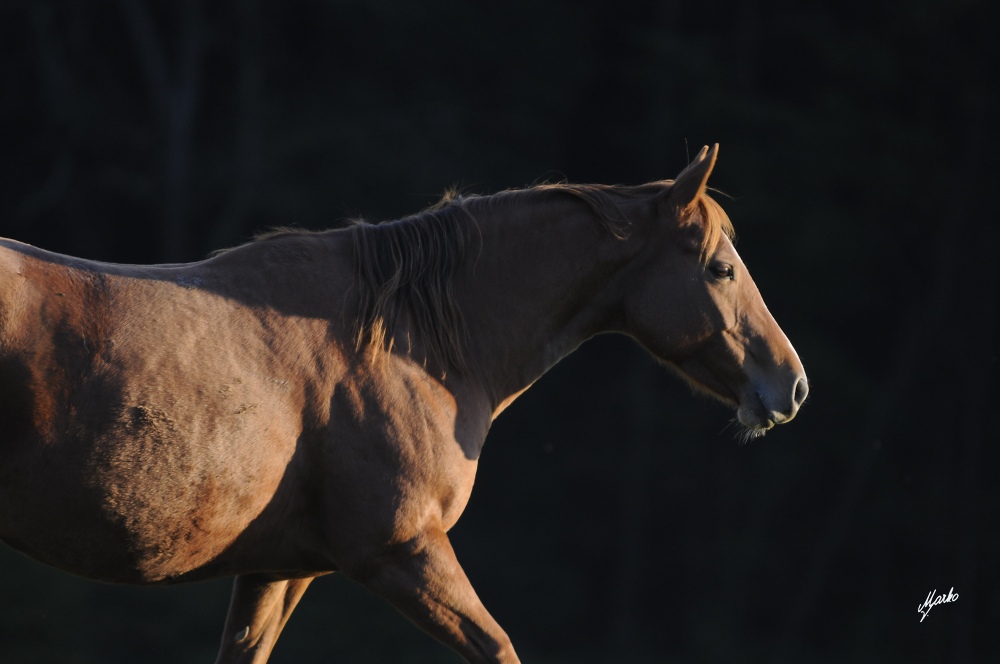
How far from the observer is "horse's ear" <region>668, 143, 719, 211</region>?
374 centimetres

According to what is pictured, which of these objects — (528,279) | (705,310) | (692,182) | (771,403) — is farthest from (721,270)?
(528,279)

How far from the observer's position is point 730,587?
1444 cm

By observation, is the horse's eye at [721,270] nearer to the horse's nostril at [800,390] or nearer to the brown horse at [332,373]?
the brown horse at [332,373]

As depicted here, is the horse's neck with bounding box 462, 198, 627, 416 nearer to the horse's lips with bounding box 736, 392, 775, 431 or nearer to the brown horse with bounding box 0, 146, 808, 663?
the brown horse with bounding box 0, 146, 808, 663

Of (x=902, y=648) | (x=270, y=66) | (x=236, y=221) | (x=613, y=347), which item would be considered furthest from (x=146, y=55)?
(x=902, y=648)

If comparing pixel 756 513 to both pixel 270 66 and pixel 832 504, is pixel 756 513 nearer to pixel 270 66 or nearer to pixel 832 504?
pixel 832 504

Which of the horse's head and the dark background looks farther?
the dark background

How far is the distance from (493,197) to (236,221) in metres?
11.4

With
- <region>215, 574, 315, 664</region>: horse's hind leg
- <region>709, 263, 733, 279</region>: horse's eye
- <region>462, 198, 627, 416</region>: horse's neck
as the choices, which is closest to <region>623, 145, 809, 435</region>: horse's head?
<region>709, 263, 733, 279</region>: horse's eye

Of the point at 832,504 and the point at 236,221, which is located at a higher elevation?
the point at 236,221

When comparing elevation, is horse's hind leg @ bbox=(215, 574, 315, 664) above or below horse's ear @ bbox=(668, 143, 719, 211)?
below

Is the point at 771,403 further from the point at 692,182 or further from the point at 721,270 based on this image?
the point at 692,182

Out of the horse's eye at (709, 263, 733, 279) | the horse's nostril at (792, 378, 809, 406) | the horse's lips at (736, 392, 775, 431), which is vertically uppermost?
the horse's eye at (709, 263, 733, 279)
